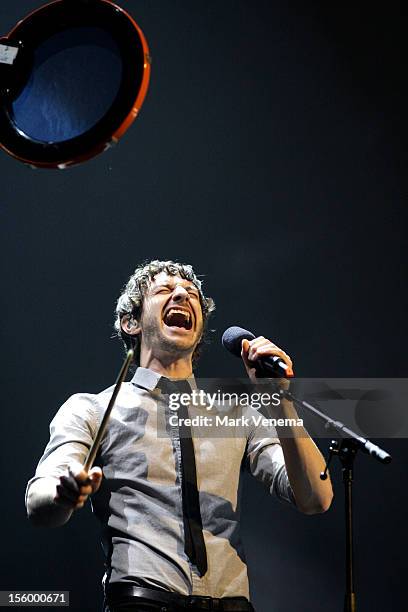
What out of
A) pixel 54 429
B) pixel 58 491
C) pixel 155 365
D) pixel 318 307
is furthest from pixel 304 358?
pixel 58 491

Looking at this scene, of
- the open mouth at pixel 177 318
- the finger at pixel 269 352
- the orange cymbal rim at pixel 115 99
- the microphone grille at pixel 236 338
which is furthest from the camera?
the open mouth at pixel 177 318

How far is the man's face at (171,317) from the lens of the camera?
206 centimetres

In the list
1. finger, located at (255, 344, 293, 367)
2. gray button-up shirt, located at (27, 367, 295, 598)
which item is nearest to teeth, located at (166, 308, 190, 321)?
gray button-up shirt, located at (27, 367, 295, 598)

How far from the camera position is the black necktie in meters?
1.65

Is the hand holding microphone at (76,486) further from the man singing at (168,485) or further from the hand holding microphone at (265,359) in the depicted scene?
the hand holding microphone at (265,359)

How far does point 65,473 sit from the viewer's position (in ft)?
4.33

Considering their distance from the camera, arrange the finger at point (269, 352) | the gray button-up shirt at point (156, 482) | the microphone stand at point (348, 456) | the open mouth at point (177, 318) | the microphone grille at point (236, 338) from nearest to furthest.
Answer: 1. the microphone stand at point (348, 456)
2. the finger at point (269, 352)
3. the gray button-up shirt at point (156, 482)
4. the microphone grille at point (236, 338)
5. the open mouth at point (177, 318)

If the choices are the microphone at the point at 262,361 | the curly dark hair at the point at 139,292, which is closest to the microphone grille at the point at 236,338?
the microphone at the point at 262,361

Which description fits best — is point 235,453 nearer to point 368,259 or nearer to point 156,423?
point 156,423

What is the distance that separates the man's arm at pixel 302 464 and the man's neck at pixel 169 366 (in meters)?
0.41

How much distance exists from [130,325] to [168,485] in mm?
549

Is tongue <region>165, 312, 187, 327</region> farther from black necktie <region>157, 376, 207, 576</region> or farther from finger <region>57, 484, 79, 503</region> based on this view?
finger <region>57, 484, 79, 503</region>

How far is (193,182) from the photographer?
2350mm

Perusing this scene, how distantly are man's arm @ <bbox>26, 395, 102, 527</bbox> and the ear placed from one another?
305 mm
